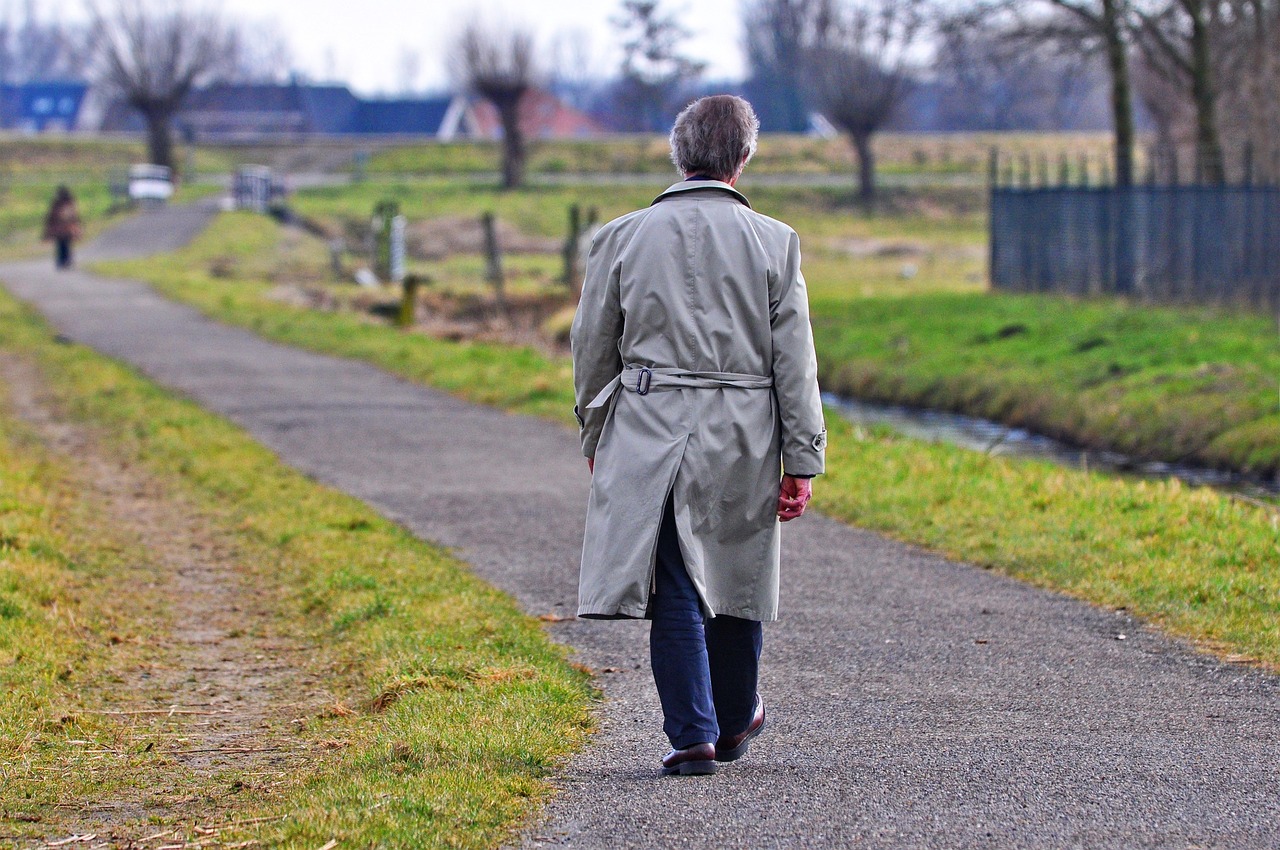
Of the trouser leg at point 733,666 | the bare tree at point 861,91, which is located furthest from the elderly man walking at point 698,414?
the bare tree at point 861,91

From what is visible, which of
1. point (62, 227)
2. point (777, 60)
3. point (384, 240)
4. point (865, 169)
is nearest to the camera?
point (384, 240)

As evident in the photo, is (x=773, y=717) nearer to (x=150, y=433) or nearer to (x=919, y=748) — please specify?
(x=919, y=748)

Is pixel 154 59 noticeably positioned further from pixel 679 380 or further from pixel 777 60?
pixel 679 380

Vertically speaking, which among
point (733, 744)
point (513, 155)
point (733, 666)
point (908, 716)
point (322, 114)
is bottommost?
point (908, 716)

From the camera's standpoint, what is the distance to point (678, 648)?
13.7 ft

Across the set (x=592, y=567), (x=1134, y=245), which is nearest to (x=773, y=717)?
(x=592, y=567)

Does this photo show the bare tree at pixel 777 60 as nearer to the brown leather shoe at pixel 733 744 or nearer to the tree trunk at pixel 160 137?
the tree trunk at pixel 160 137

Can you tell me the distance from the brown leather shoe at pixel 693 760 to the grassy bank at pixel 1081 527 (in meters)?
2.39

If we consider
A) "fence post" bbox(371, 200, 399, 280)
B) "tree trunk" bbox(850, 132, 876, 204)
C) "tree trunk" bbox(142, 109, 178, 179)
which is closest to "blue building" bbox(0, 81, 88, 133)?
"tree trunk" bbox(142, 109, 178, 179)

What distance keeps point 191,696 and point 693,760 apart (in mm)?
2215

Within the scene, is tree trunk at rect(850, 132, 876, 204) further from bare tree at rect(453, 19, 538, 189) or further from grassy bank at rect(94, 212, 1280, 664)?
grassy bank at rect(94, 212, 1280, 664)

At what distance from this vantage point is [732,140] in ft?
13.7

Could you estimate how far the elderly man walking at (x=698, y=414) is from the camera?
411 cm

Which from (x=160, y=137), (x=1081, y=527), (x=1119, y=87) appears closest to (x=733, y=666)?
(x=1081, y=527)
